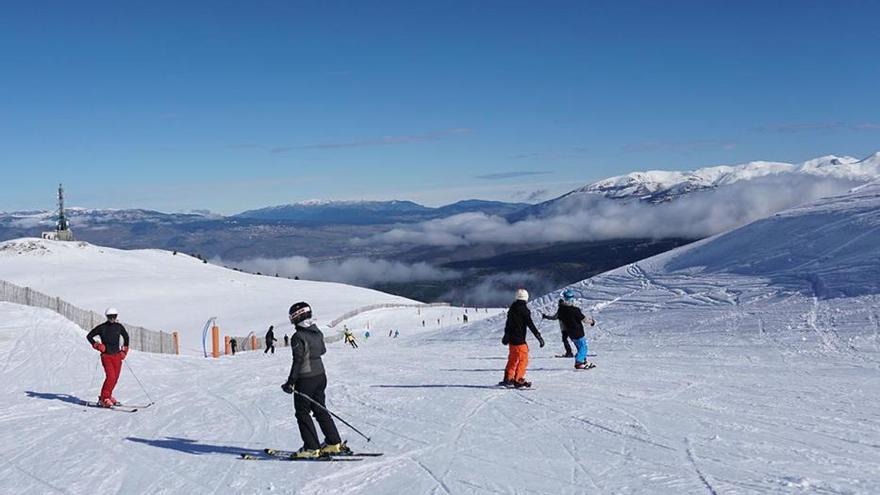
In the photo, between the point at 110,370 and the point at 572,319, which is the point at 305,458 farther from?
the point at 572,319

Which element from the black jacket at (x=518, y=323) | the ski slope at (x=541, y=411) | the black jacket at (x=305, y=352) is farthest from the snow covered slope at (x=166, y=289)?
the black jacket at (x=305, y=352)

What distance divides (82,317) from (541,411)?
73.6 feet

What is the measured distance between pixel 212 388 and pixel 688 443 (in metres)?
10.6

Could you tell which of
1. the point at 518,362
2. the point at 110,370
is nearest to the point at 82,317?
the point at 110,370

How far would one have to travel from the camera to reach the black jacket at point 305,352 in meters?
8.30

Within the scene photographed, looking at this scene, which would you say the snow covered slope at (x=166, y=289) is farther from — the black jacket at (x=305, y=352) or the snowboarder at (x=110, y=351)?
the black jacket at (x=305, y=352)

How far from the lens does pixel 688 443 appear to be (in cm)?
865

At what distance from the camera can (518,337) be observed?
41.4ft

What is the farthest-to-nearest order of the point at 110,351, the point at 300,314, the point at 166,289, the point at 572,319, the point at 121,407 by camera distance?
the point at 166,289, the point at 572,319, the point at 121,407, the point at 110,351, the point at 300,314

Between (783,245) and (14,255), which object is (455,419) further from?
(14,255)

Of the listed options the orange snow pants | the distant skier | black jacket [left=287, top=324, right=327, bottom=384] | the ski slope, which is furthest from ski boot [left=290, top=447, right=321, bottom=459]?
the orange snow pants

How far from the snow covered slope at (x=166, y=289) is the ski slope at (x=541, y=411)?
28023 mm

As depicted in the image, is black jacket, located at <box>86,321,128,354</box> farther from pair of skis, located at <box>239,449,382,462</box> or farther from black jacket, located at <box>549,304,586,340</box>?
black jacket, located at <box>549,304,586,340</box>

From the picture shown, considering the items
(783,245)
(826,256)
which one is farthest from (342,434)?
(783,245)
